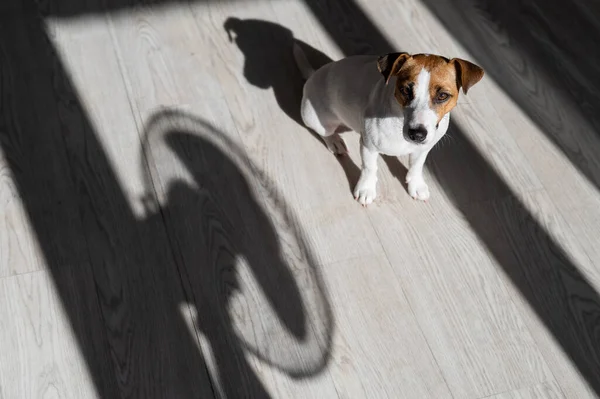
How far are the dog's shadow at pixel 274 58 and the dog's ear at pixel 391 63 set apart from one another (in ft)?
1.78

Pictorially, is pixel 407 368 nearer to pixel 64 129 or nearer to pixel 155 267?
pixel 155 267

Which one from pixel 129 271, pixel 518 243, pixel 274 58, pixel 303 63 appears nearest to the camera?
pixel 129 271

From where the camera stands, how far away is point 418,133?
174 centimetres

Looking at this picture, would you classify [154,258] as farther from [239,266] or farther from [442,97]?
[442,97]

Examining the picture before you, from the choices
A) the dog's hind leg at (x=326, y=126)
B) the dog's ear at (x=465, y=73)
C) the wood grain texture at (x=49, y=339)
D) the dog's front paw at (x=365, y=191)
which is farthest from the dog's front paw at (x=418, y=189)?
the wood grain texture at (x=49, y=339)

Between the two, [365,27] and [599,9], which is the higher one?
[599,9]

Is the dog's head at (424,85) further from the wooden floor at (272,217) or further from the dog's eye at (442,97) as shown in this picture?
the wooden floor at (272,217)

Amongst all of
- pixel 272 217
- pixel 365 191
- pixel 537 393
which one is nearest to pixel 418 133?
pixel 365 191

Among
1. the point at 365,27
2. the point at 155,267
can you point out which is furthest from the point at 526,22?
the point at 155,267

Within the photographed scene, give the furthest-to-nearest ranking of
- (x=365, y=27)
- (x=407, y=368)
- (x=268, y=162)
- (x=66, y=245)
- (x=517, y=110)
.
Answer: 1. (x=365, y=27)
2. (x=517, y=110)
3. (x=268, y=162)
4. (x=66, y=245)
5. (x=407, y=368)

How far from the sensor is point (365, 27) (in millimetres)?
2607

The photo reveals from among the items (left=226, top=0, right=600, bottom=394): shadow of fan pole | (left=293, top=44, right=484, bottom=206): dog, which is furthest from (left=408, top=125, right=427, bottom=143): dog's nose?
(left=226, top=0, right=600, bottom=394): shadow of fan pole

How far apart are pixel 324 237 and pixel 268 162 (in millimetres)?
293

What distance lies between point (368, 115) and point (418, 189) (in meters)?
0.36
